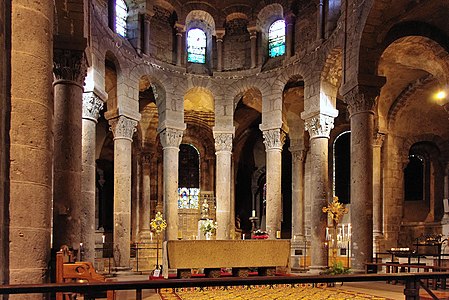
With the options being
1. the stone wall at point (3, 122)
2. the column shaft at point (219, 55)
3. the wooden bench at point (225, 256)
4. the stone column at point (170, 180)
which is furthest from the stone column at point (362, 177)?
the stone wall at point (3, 122)

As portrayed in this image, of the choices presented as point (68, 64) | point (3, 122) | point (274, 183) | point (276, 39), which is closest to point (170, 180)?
point (274, 183)

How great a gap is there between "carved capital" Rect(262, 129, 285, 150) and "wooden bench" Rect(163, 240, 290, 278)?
25.9 feet

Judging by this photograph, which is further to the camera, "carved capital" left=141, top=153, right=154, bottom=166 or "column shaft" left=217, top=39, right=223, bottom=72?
"carved capital" left=141, top=153, right=154, bottom=166

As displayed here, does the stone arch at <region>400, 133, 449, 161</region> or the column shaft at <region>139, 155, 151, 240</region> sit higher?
the stone arch at <region>400, 133, 449, 161</region>

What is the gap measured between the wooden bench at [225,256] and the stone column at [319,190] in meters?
5.30

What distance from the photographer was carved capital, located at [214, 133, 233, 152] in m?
21.4

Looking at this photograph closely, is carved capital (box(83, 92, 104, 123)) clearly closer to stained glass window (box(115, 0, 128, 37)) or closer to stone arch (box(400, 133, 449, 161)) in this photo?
stained glass window (box(115, 0, 128, 37))

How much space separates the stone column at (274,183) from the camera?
2039 cm

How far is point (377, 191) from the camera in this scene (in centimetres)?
2072

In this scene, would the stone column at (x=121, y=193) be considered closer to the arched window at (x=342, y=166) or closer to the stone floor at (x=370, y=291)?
the stone floor at (x=370, y=291)

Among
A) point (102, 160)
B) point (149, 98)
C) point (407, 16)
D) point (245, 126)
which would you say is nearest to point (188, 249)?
point (407, 16)

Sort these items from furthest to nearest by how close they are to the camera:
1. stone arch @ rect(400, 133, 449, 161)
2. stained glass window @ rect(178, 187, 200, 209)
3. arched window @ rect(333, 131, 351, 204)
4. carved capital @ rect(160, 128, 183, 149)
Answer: stained glass window @ rect(178, 187, 200, 209) < arched window @ rect(333, 131, 351, 204) < stone arch @ rect(400, 133, 449, 161) < carved capital @ rect(160, 128, 183, 149)

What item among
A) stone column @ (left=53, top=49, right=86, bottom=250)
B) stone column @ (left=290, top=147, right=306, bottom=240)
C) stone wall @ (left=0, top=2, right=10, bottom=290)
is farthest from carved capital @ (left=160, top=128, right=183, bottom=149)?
stone wall @ (left=0, top=2, right=10, bottom=290)

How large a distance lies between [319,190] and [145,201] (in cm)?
1105
